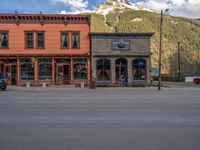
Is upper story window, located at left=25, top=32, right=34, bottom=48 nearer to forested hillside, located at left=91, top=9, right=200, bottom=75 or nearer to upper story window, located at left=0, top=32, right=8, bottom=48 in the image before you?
upper story window, located at left=0, top=32, right=8, bottom=48

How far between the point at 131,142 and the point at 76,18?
43.5 m

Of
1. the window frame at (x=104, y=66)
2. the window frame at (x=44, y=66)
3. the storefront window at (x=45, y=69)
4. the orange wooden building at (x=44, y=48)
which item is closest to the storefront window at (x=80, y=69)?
the orange wooden building at (x=44, y=48)

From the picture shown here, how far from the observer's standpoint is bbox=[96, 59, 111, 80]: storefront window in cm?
5225

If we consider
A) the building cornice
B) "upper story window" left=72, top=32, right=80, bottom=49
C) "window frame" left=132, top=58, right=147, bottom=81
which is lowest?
"window frame" left=132, top=58, right=147, bottom=81

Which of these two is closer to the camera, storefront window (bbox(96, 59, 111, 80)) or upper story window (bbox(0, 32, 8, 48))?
storefront window (bbox(96, 59, 111, 80))

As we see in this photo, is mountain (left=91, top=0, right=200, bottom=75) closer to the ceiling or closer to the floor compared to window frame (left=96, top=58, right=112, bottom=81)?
closer to the ceiling

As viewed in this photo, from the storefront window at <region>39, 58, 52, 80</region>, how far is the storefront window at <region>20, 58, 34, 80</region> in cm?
104

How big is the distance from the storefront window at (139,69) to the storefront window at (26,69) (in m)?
11.9

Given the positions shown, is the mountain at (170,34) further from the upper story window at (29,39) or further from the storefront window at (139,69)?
the upper story window at (29,39)

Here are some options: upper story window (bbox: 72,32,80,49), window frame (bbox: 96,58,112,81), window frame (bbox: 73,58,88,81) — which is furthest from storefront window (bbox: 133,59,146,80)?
upper story window (bbox: 72,32,80,49)

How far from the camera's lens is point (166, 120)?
48.9ft

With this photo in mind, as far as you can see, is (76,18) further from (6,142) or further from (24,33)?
(6,142)

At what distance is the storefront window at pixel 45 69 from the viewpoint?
2072 inches

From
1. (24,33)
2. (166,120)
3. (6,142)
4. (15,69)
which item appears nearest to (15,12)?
(24,33)
